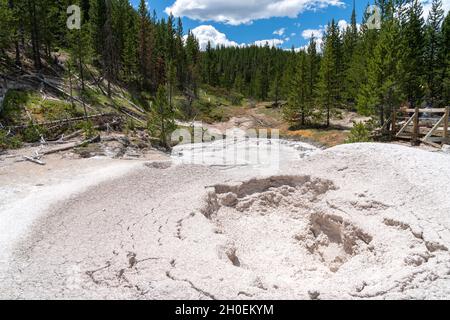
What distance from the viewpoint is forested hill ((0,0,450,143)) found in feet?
98.1

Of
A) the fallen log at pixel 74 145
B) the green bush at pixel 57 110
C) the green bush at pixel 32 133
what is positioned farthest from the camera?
the green bush at pixel 57 110

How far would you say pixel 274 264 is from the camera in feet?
30.3

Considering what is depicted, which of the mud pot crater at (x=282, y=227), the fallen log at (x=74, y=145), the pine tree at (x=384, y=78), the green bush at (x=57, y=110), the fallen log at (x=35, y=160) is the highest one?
the pine tree at (x=384, y=78)

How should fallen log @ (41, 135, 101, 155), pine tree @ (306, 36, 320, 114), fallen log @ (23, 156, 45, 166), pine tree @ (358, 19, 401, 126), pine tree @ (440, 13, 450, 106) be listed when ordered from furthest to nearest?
1. pine tree @ (306, 36, 320, 114)
2. pine tree @ (440, 13, 450, 106)
3. pine tree @ (358, 19, 401, 126)
4. fallen log @ (41, 135, 101, 155)
5. fallen log @ (23, 156, 45, 166)

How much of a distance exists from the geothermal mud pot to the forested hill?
58.8 ft

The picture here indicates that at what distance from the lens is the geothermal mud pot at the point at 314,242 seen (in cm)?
677

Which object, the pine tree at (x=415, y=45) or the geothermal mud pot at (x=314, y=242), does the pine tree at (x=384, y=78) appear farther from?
the geothermal mud pot at (x=314, y=242)

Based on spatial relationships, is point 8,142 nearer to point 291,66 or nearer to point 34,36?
point 34,36

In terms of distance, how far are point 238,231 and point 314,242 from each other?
8.32 ft

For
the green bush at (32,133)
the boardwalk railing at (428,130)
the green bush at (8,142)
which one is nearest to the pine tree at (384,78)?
the boardwalk railing at (428,130)

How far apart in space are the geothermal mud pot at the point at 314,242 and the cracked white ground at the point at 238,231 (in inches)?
1.6

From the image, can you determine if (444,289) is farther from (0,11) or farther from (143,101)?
(143,101)

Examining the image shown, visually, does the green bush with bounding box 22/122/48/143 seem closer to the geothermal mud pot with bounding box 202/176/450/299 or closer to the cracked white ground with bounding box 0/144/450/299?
the cracked white ground with bounding box 0/144/450/299

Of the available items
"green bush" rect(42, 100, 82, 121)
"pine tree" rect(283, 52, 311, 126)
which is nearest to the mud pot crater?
"green bush" rect(42, 100, 82, 121)
